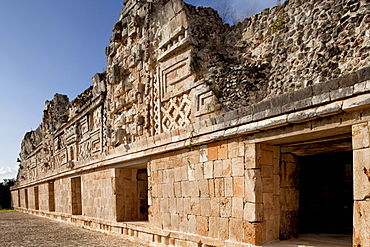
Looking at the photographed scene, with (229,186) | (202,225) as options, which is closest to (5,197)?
(202,225)

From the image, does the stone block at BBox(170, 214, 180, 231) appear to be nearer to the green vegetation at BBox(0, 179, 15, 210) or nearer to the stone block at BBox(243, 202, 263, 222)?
the stone block at BBox(243, 202, 263, 222)

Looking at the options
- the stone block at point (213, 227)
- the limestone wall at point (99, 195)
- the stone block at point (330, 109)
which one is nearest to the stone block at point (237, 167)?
the stone block at point (213, 227)

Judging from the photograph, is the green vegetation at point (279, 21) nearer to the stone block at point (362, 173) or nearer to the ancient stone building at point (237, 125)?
the ancient stone building at point (237, 125)

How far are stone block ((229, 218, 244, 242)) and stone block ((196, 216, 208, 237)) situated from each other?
1.78ft

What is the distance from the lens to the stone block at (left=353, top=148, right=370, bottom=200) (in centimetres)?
294

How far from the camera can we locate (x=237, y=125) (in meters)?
4.21

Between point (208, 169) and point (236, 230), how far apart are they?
1.01m

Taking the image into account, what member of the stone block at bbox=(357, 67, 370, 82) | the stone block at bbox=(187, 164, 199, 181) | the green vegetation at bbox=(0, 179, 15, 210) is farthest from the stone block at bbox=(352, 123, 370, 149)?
the green vegetation at bbox=(0, 179, 15, 210)

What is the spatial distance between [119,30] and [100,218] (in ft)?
16.9

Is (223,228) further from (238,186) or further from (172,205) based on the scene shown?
(172,205)

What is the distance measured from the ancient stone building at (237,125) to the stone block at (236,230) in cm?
2

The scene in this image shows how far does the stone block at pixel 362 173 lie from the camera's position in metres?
2.94

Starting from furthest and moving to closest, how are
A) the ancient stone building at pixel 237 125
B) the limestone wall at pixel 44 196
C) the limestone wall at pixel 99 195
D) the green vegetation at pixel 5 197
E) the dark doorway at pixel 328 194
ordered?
the green vegetation at pixel 5 197
the limestone wall at pixel 44 196
the limestone wall at pixel 99 195
the dark doorway at pixel 328 194
the ancient stone building at pixel 237 125

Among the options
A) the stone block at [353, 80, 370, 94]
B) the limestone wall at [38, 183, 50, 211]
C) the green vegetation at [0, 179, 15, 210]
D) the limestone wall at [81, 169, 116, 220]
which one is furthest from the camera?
the green vegetation at [0, 179, 15, 210]
